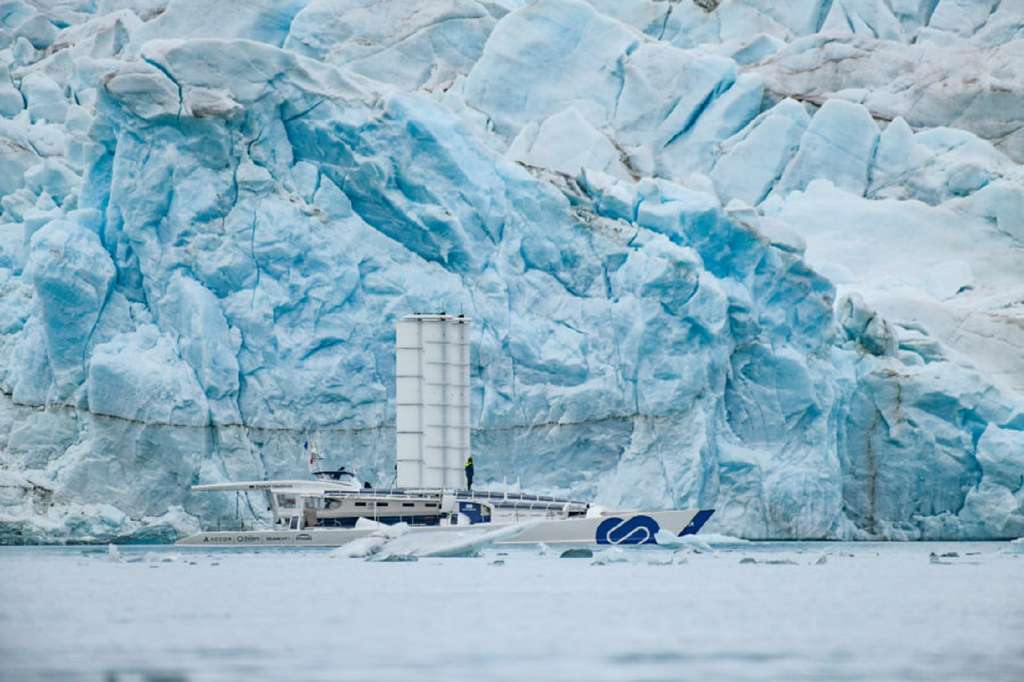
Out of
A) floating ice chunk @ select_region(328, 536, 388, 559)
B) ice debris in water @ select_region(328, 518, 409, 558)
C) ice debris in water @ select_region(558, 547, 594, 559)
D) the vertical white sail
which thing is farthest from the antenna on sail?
ice debris in water @ select_region(558, 547, 594, 559)

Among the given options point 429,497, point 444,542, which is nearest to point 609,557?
point 444,542

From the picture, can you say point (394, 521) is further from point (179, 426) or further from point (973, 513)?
point (973, 513)

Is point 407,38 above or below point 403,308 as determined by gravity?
above

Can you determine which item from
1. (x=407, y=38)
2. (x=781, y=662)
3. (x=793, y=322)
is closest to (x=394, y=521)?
(x=793, y=322)

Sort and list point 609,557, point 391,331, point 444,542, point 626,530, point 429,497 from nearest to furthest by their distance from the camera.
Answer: point 609,557
point 444,542
point 626,530
point 429,497
point 391,331

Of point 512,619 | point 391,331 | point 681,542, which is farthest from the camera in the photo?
point 391,331

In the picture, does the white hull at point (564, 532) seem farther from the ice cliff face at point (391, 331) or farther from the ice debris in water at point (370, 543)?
the ice cliff face at point (391, 331)

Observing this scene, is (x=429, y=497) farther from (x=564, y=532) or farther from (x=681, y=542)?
(x=681, y=542)
